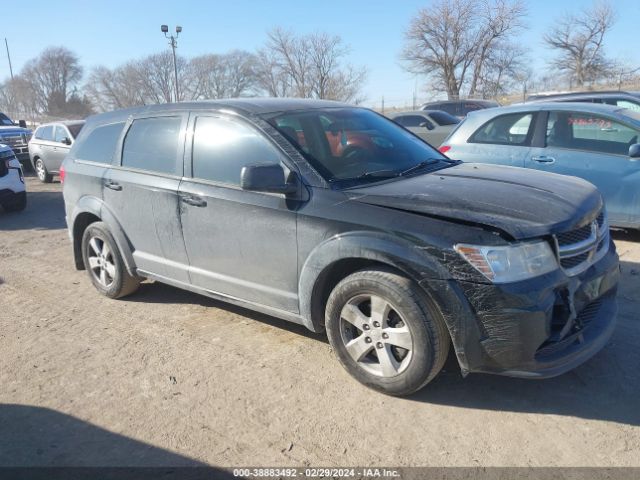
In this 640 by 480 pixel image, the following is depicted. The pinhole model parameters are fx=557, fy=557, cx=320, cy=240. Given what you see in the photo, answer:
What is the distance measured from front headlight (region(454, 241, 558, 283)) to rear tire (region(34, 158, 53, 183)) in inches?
542

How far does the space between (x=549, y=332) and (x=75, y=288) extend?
4.60 m

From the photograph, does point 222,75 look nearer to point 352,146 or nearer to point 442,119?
point 442,119

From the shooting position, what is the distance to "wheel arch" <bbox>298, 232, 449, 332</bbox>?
303 cm

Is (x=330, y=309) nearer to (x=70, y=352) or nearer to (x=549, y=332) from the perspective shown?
(x=549, y=332)

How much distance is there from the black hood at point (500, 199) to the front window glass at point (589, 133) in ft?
9.11

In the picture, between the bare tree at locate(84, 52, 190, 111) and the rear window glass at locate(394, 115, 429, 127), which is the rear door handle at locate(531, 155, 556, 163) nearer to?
the rear window glass at locate(394, 115, 429, 127)

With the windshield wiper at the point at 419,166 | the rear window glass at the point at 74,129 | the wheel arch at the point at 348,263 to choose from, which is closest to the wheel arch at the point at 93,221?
the wheel arch at the point at 348,263

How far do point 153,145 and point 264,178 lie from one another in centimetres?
164

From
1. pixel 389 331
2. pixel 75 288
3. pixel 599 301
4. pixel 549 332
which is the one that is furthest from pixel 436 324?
pixel 75 288

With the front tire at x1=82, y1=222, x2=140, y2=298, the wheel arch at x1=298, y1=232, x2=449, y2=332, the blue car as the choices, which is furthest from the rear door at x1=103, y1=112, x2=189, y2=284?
the blue car

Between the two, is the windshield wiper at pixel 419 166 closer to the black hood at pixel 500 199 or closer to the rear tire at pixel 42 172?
the black hood at pixel 500 199

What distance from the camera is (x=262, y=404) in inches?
132

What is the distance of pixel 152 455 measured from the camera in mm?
2918

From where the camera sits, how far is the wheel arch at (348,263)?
3.03 m
